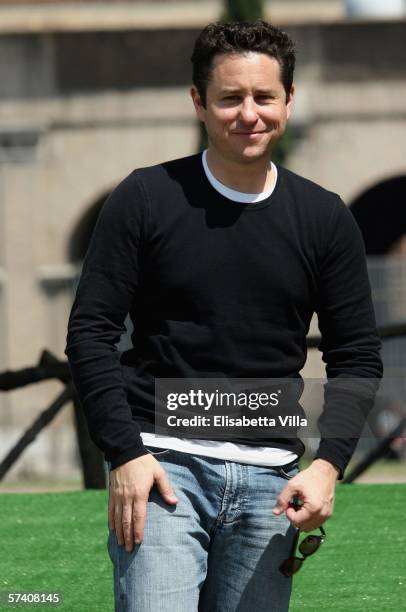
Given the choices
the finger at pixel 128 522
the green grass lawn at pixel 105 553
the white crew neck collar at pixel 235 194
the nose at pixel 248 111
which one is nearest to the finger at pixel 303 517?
the finger at pixel 128 522

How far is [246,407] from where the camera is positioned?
3395mm

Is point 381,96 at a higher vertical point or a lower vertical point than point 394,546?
lower

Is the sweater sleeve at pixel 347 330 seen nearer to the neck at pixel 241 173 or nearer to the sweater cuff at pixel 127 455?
the neck at pixel 241 173

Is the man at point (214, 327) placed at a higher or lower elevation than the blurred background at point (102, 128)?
higher

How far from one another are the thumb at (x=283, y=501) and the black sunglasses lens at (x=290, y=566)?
14 centimetres

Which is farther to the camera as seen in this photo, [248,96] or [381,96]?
[381,96]

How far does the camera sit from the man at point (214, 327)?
10.8ft

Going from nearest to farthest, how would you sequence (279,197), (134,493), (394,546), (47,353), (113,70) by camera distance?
(134,493)
(279,197)
(394,546)
(47,353)
(113,70)

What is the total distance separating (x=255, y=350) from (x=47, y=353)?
6331 mm

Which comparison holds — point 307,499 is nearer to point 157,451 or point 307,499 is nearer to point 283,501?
point 283,501

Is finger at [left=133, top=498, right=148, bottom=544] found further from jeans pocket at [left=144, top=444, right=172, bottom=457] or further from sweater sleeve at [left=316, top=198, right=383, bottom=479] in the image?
sweater sleeve at [left=316, top=198, right=383, bottom=479]

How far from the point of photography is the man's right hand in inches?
128

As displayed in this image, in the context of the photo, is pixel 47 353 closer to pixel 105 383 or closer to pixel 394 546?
pixel 394 546

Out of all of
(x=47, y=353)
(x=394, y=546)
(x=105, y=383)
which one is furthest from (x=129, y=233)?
(x=47, y=353)
